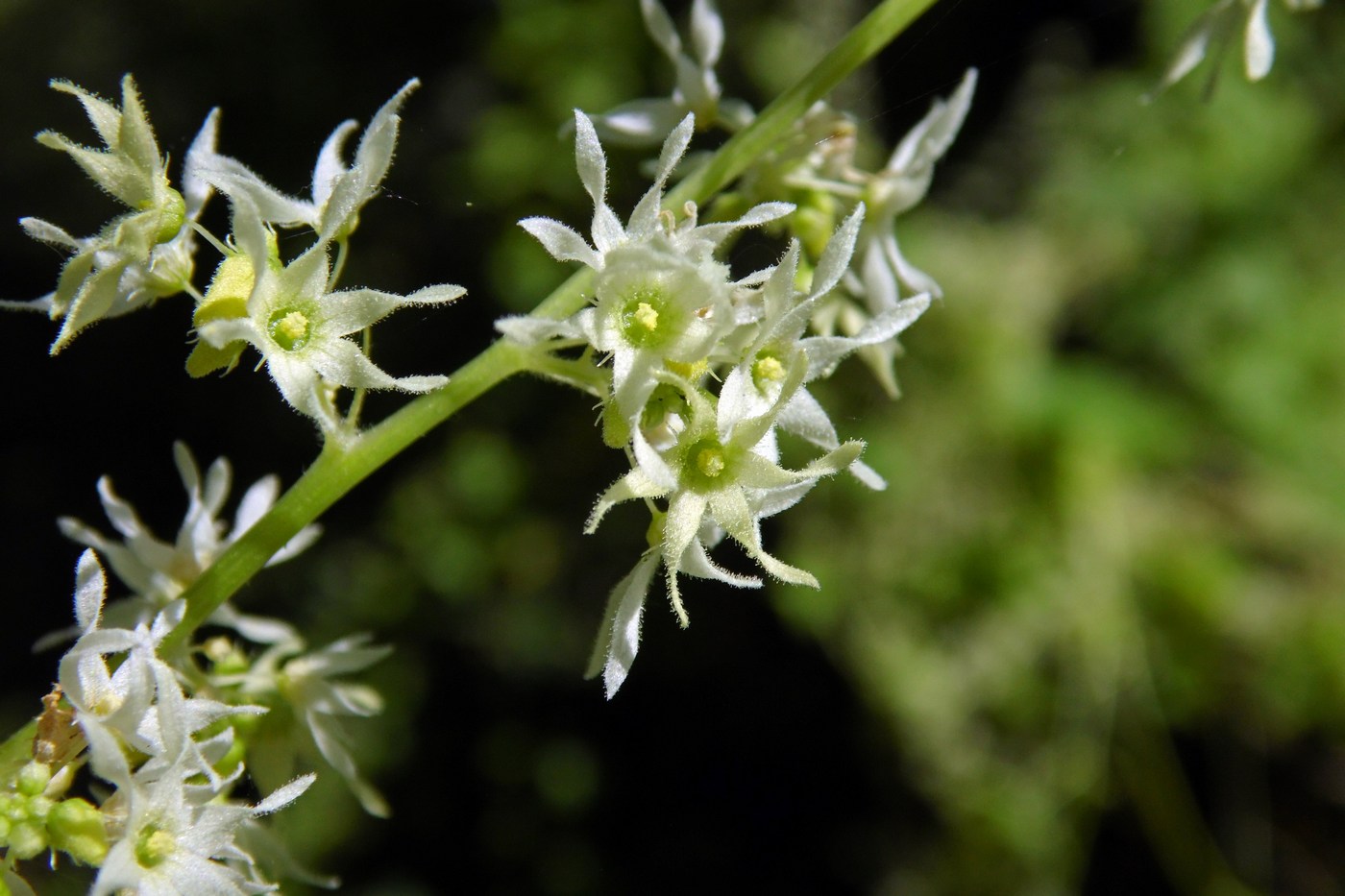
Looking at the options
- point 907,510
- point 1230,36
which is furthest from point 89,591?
point 907,510

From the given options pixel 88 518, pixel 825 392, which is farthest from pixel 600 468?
pixel 88 518

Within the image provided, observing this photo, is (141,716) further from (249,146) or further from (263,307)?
(249,146)

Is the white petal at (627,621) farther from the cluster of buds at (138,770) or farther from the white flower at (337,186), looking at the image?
the white flower at (337,186)

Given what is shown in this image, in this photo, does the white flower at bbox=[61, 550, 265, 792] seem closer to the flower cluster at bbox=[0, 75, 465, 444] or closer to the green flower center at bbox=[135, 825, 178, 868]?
the green flower center at bbox=[135, 825, 178, 868]

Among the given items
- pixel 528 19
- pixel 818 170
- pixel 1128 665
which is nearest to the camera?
pixel 818 170

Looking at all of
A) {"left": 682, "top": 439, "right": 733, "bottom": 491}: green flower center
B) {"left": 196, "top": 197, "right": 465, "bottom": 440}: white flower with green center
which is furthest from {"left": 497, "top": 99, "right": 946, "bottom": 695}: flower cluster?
{"left": 196, "top": 197, "right": 465, "bottom": 440}: white flower with green center

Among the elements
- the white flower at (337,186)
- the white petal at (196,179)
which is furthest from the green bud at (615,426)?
the white petal at (196,179)

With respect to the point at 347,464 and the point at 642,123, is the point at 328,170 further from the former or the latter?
the point at 642,123
